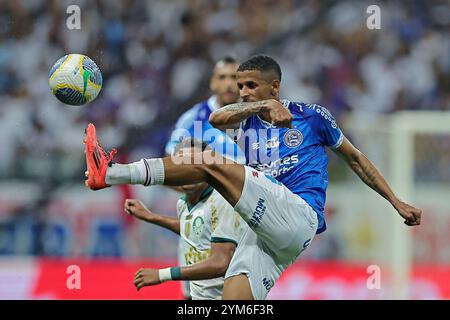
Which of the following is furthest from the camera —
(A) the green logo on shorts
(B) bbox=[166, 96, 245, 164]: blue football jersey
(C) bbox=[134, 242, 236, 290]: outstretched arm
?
(B) bbox=[166, 96, 245, 164]: blue football jersey

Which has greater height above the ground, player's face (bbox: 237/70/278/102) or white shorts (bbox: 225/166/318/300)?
player's face (bbox: 237/70/278/102)

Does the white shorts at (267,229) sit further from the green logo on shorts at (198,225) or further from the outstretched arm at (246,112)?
the green logo on shorts at (198,225)

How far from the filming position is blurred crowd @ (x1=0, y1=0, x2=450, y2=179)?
11250 millimetres

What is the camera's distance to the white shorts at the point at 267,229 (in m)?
5.09

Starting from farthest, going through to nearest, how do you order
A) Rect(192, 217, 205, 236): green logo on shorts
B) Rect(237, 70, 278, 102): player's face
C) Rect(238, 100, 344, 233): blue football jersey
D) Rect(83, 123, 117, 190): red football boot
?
1. Rect(192, 217, 205, 236): green logo on shorts
2. Rect(237, 70, 278, 102): player's face
3. Rect(238, 100, 344, 233): blue football jersey
4. Rect(83, 123, 117, 190): red football boot

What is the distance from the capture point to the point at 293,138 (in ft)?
18.1

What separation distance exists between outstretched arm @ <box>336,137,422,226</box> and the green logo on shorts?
105 centimetres

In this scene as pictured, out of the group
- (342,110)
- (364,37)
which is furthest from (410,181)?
(364,37)

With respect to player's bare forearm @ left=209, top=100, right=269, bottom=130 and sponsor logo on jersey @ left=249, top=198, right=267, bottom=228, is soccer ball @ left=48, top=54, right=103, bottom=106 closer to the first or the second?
player's bare forearm @ left=209, top=100, right=269, bottom=130

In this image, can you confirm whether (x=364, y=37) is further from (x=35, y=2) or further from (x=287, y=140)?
(x=287, y=140)

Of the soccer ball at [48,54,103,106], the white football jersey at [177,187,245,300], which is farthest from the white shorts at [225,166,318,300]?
the soccer ball at [48,54,103,106]

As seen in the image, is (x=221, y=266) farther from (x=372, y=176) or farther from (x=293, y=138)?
(x=372, y=176)

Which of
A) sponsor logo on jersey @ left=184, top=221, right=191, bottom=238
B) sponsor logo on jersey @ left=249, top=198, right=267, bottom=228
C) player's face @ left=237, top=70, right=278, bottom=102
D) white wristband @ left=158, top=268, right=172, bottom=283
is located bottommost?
white wristband @ left=158, top=268, right=172, bottom=283

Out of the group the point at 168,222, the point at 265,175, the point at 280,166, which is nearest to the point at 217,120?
the point at 265,175
